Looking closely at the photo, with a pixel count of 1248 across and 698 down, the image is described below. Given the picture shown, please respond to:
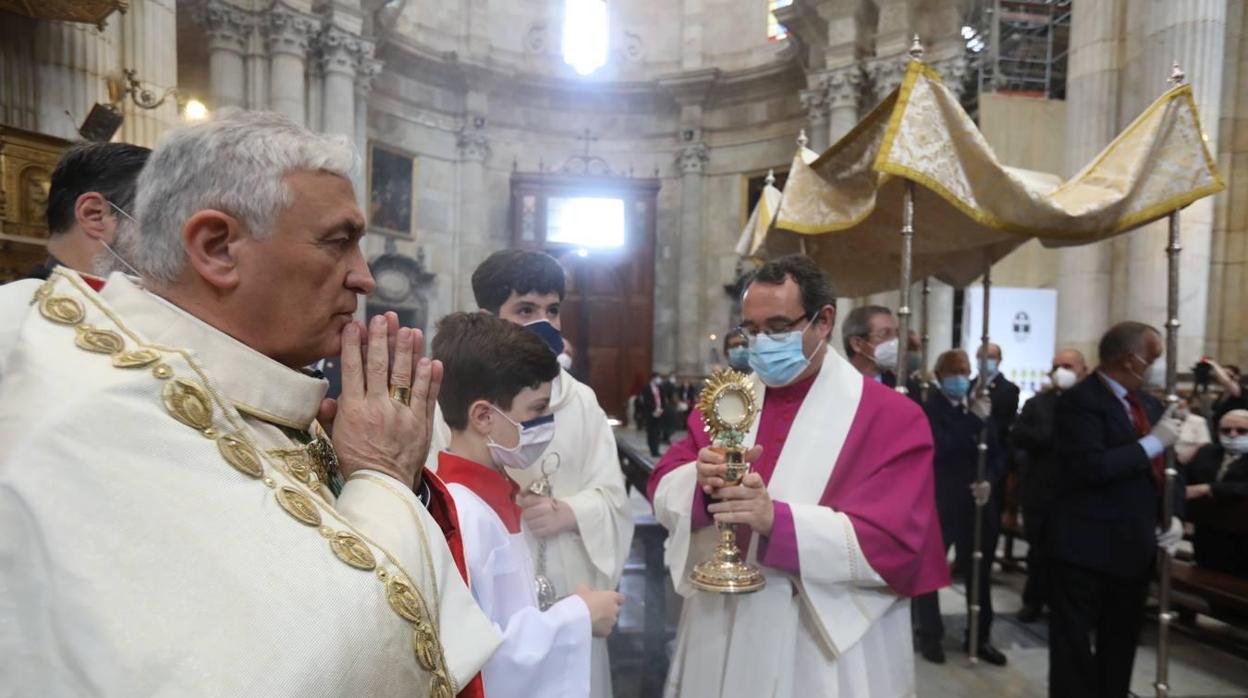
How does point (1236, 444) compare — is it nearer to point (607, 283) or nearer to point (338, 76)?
point (338, 76)

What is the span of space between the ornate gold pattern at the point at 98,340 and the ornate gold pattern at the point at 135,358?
0.04 feet

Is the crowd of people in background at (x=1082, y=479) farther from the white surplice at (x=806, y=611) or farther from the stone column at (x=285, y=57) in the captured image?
the stone column at (x=285, y=57)

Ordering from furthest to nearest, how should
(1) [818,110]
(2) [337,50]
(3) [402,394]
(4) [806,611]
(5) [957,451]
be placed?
(1) [818,110]
(2) [337,50]
(5) [957,451]
(4) [806,611]
(3) [402,394]

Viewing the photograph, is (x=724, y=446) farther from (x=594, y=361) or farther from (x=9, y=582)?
(x=594, y=361)

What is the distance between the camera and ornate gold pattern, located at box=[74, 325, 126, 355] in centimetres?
83

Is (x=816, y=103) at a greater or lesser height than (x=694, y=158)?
greater

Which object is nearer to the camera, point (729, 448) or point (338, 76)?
point (729, 448)

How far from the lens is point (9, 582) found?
0.72 meters

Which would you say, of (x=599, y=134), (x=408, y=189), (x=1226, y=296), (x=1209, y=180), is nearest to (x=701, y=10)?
(x=599, y=134)

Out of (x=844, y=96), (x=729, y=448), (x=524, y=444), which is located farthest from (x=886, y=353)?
(x=844, y=96)

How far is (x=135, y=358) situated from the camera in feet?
2.73

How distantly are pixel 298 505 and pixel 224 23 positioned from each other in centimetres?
1194

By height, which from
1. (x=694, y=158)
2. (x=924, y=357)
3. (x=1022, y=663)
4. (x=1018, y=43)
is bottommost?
(x=1022, y=663)

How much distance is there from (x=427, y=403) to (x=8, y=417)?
50 cm
